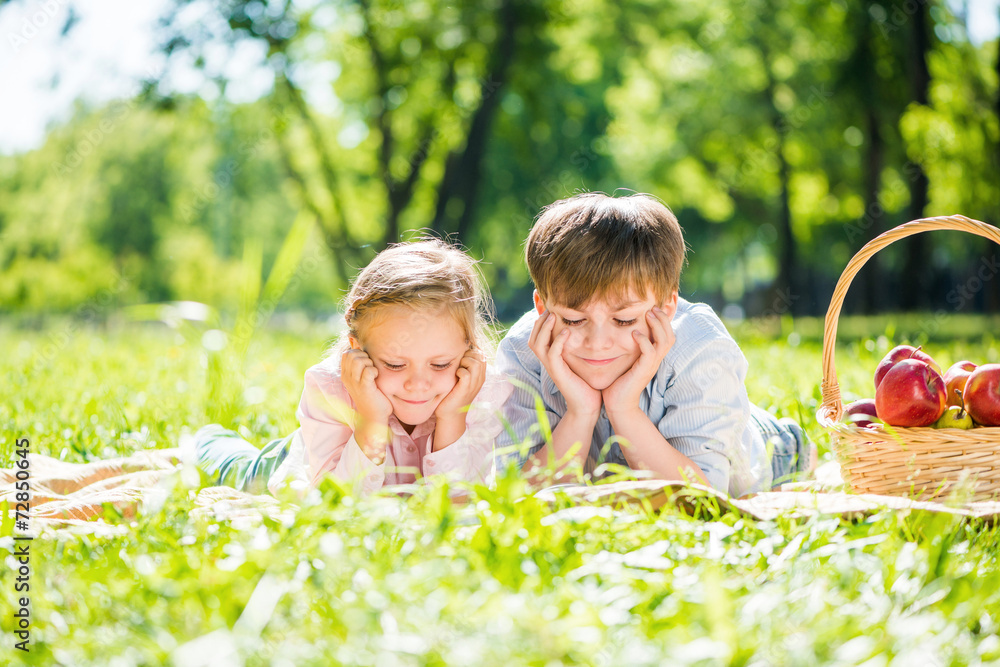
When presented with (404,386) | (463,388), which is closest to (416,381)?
(404,386)

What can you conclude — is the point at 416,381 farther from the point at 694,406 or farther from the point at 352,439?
the point at 694,406

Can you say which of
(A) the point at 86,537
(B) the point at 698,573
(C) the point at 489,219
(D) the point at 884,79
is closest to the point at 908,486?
(B) the point at 698,573

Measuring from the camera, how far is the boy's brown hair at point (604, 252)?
263 centimetres

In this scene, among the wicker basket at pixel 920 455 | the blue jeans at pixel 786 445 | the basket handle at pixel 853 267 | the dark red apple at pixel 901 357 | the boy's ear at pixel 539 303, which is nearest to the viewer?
the wicker basket at pixel 920 455

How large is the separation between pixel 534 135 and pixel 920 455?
642 inches

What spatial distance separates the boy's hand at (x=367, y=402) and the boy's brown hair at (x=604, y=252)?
67 centimetres

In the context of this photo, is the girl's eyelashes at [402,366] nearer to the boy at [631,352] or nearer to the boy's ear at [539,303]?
the boy at [631,352]

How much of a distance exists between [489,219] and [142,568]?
1937 centimetres

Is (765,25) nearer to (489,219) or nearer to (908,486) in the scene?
(489,219)

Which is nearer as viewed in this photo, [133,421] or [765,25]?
[133,421]

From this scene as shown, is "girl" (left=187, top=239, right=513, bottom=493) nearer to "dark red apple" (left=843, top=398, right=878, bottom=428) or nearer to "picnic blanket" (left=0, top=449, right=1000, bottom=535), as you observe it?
"picnic blanket" (left=0, top=449, right=1000, bottom=535)

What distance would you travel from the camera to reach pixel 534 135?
18031 mm

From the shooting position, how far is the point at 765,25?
1731 centimetres

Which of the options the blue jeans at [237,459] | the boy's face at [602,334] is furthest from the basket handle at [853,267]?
the blue jeans at [237,459]
